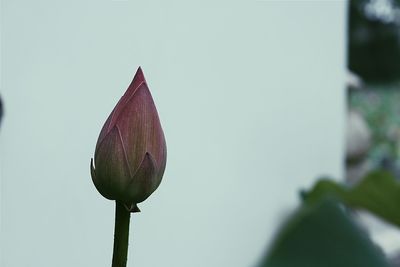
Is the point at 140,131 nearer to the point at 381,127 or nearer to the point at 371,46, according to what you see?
the point at 381,127

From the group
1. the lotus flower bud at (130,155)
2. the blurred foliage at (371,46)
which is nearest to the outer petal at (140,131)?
the lotus flower bud at (130,155)

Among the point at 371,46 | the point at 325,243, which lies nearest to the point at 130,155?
the point at 325,243

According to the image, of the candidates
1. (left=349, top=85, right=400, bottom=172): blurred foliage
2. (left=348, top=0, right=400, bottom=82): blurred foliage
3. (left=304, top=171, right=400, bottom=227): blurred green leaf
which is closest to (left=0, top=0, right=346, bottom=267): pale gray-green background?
(left=304, top=171, right=400, bottom=227): blurred green leaf

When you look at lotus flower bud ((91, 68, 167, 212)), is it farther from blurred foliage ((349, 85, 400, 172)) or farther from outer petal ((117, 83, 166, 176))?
blurred foliage ((349, 85, 400, 172))

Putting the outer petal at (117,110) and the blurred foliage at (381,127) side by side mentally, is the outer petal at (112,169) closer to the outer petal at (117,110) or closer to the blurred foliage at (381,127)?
the outer petal at (117,110)

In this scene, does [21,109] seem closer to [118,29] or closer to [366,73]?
[118,29]

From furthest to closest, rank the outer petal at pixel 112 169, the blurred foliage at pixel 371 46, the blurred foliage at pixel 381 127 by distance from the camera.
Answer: the blurred foliage at pixel 371 46
the blurred foliage at pixel 381 127
the outer petal at pixel 112 169
